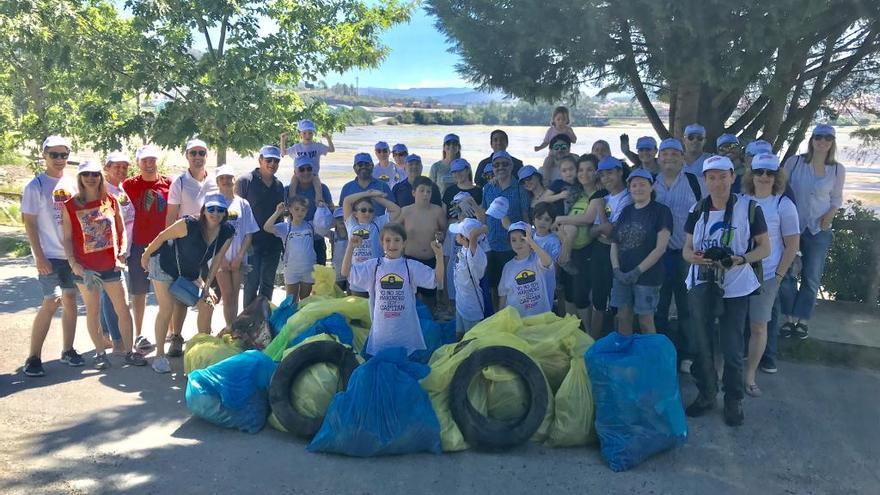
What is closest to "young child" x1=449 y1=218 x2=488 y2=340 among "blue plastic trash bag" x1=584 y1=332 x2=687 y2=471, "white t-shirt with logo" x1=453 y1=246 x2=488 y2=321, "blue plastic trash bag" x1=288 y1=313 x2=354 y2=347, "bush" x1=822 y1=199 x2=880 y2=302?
"white t-shirt with logo" x1=453 y1=246 x2=488 y2=321

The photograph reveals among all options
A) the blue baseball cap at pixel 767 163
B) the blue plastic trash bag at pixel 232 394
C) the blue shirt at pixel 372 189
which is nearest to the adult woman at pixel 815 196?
the blue baseball cap at pixel 767 163

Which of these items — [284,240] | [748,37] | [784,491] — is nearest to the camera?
[784,491]

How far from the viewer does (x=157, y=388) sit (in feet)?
17.6

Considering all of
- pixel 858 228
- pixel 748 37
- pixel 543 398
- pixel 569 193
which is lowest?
pixel 543 398

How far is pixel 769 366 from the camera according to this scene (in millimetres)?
5746

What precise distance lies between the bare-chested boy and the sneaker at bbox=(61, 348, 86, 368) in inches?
111

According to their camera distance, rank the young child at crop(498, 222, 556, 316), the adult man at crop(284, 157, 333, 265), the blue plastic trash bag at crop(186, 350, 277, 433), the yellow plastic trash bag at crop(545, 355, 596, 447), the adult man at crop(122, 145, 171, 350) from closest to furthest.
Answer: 1. the yellow plastic trash bag at crop(545, 355, 596, 447)
2. the blue plastic trash bag at crop(186, 350, 277, 433)
3. the young child at crop(498, 222, 556, 316)
4. the adult man at crop(122, 145, 171, 350)
5. the adult man at crop(284, 157, 333, 265)

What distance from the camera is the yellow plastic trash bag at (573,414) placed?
4383mm

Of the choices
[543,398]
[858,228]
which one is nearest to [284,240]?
[543,398]

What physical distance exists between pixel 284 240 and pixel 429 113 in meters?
22.9

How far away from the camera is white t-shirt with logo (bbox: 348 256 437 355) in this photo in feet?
16.3

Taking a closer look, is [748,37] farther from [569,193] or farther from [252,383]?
[252,383]

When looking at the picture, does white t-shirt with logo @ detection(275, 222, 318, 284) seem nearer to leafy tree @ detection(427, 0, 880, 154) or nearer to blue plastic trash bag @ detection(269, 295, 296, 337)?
blue plastic trash bag @ detection(269, 295, 296, 337)

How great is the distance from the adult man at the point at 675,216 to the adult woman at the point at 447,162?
2.17 meters
